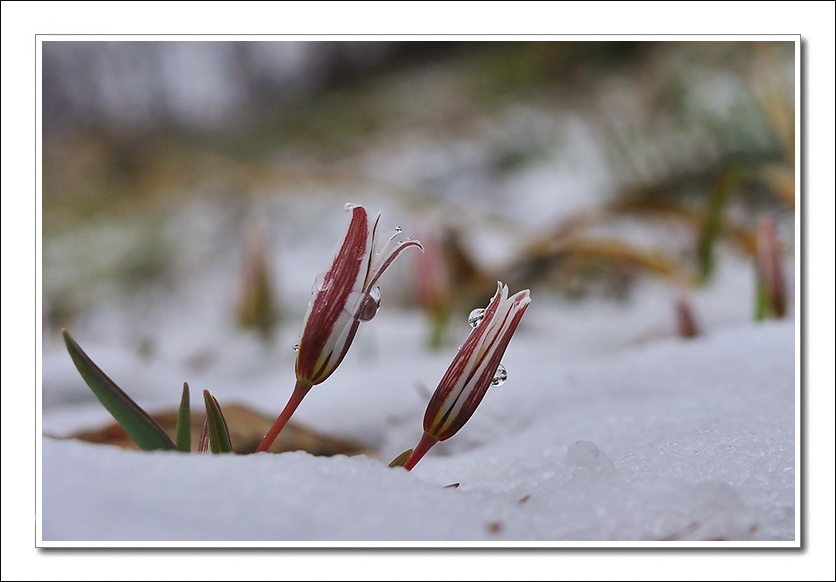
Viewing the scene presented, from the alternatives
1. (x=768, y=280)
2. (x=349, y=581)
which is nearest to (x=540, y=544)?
(x=349, y=581)

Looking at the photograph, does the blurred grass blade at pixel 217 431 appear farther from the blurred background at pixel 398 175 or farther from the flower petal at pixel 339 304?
the blurred background at pixel 398 175

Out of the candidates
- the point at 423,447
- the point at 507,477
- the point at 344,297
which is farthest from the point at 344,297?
the point at 507,477

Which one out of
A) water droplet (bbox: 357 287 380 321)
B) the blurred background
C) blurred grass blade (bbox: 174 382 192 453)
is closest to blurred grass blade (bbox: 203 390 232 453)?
blurred grass blade (bbox: 174 382 192 453)

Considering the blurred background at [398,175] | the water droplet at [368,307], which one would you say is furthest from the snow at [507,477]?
the blurred background at [398,175]

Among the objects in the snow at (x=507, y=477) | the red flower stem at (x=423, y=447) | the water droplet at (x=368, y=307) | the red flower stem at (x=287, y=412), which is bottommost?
the snow at (x=507, y=477)

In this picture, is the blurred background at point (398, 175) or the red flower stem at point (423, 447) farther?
the blurred background at point (398, 175)

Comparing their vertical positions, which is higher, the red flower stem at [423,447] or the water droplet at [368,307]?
the water droplet at [368,307]
